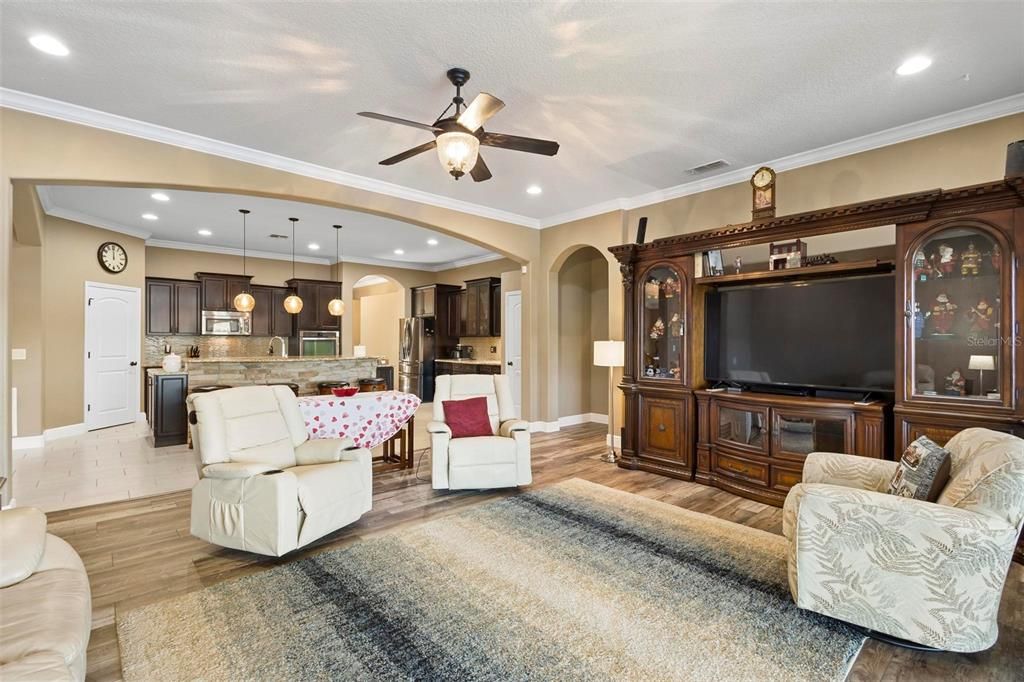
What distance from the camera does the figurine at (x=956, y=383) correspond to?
10.6 ft

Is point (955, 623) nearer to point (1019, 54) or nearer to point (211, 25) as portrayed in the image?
point (1019, 54)

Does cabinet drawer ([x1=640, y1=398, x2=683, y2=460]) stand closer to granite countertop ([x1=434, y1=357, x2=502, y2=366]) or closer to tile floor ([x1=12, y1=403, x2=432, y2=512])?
tile floor ([x1=12, y1=403, x2=432, y2=512])

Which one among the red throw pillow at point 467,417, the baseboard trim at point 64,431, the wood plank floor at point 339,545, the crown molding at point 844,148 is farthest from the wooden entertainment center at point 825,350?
the baseboard trim at point 64,431

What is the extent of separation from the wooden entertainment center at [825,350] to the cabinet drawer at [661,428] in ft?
0.04

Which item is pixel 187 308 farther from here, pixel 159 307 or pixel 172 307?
pixel 159 307

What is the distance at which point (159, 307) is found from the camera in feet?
26.2

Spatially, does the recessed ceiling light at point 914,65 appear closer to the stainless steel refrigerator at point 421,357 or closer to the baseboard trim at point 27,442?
the stainless steel refrigerator at point 421,357

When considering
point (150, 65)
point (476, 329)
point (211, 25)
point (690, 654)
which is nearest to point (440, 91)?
point (211, 25)

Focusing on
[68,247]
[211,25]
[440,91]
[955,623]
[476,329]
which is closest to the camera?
[955,623]

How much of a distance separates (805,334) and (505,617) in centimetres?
327

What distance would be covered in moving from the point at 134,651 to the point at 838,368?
4.64m

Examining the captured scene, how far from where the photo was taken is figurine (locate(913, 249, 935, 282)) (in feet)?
Result: 11.0

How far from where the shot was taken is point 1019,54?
2.79 meters

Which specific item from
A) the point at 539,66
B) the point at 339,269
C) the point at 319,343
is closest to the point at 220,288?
the point at 319,343
